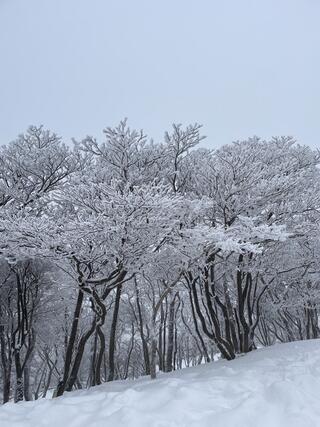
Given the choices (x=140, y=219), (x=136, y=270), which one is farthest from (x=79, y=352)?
(x=140, y=219)

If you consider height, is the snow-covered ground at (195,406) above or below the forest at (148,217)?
below

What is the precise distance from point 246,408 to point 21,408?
294 centimetres

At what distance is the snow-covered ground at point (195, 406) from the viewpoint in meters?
3.88

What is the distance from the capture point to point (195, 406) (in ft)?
14.0

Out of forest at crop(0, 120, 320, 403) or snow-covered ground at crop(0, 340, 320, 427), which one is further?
forest at crop(0, 120, 320, 403)

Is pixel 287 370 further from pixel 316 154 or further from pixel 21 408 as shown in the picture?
pixel 316 154

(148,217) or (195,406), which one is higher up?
(148,217)

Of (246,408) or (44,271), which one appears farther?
(44,271)

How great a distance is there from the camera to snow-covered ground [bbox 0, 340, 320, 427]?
3879 mm

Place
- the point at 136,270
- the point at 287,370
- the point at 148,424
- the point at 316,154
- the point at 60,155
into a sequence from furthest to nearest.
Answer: the point at 316,154 < the point at 60,155 < the point at 136,270 < the point at 287,370 < the point at 148,424

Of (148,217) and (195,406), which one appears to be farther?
(148,217)

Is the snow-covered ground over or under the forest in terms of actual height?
under

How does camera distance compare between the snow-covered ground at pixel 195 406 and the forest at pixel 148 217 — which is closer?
the snow-covered ground at pixel 195 406

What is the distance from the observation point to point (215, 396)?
15.2 ft
